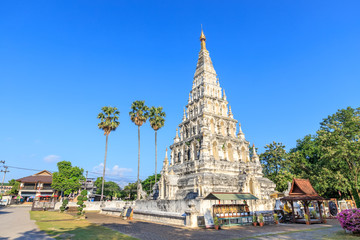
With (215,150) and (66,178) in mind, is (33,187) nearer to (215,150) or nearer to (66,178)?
(66,178)

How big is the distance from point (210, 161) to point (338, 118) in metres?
30.1

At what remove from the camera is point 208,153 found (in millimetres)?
31250

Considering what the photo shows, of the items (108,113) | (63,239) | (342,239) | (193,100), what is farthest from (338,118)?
(63,239)

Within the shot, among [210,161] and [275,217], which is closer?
[275,217]

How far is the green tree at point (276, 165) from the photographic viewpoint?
4084cm

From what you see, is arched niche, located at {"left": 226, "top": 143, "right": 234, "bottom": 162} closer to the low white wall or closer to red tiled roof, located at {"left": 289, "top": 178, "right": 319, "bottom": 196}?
red tiled roof, located at {"left": 289, "top": 178, "right": 319, "bottom": 196}

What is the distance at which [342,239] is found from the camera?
41.0 ft

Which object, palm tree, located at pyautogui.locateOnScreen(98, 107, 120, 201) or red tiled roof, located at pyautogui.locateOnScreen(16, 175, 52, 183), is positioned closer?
palm tree, located at pyautogui.locateOnScreen(98, 107, 120, 201)

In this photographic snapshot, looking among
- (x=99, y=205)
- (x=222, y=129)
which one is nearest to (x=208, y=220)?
(x=222, y=129)

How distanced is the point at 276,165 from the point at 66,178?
52342mm

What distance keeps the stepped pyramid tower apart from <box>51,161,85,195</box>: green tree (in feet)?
114

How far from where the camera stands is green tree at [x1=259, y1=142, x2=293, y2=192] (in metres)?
40.8

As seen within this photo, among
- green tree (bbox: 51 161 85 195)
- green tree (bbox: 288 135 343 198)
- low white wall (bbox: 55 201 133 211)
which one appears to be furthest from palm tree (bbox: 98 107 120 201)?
green tree (bbox: 288 135 343 198)

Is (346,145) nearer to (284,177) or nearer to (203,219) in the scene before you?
(284,177)
